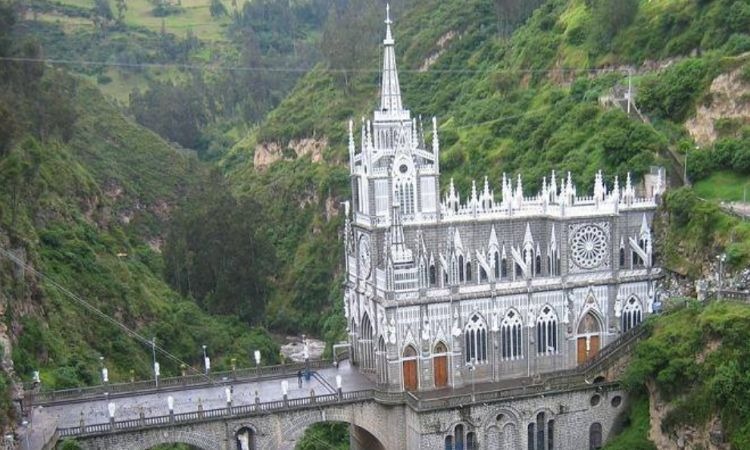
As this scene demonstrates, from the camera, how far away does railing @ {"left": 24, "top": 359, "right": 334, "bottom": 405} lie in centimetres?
4409

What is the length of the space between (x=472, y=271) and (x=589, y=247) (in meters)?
6.83

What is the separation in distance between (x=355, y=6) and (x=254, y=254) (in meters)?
66.5

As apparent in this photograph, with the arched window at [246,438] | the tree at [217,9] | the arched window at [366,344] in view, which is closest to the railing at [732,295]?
the arched window at [366,344]

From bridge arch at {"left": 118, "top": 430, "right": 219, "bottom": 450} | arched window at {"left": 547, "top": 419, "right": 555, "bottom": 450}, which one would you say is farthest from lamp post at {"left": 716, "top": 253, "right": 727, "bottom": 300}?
bridge arch at {"left": 118, "top": 430, "right": 219, "bottom": 450}

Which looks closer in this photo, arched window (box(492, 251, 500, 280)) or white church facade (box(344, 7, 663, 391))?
white church facade (box(344, 7, 663, 391))

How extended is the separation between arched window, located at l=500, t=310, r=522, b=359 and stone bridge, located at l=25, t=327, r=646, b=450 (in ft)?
5.01

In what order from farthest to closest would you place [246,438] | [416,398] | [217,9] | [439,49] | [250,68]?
[217,9] → [250,68] → [439,49] → [246,438] → [416,398]

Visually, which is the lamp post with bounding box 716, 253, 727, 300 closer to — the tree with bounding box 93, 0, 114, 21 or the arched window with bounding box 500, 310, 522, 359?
the arched window with bounding box 500, 310, 522, 359

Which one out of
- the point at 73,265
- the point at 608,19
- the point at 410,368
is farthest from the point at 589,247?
the point at 73,265

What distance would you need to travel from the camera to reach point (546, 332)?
48.5 metres

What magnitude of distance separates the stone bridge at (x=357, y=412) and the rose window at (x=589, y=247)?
14.2ft

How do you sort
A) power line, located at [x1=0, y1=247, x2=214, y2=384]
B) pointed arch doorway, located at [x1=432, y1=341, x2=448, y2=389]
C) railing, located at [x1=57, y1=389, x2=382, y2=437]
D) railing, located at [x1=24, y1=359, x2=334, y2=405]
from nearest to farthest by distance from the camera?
1. railing, located at [x1=57, y1=389, x2=382, y2=437]
2. railing, located at [x1=24, y1=359, x2=334, y2=405]
3. pointed arch doorway, located at [x1=432, y1=341, x2=448, y2=389]
4. power line, located at [x1=0, y1=247, x2=214, y2=384]

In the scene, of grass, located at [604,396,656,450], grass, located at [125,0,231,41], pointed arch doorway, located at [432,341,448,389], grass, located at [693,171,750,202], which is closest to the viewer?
grass, located at [604,396,656,450]

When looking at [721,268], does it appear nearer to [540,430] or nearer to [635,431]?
[635,431]
